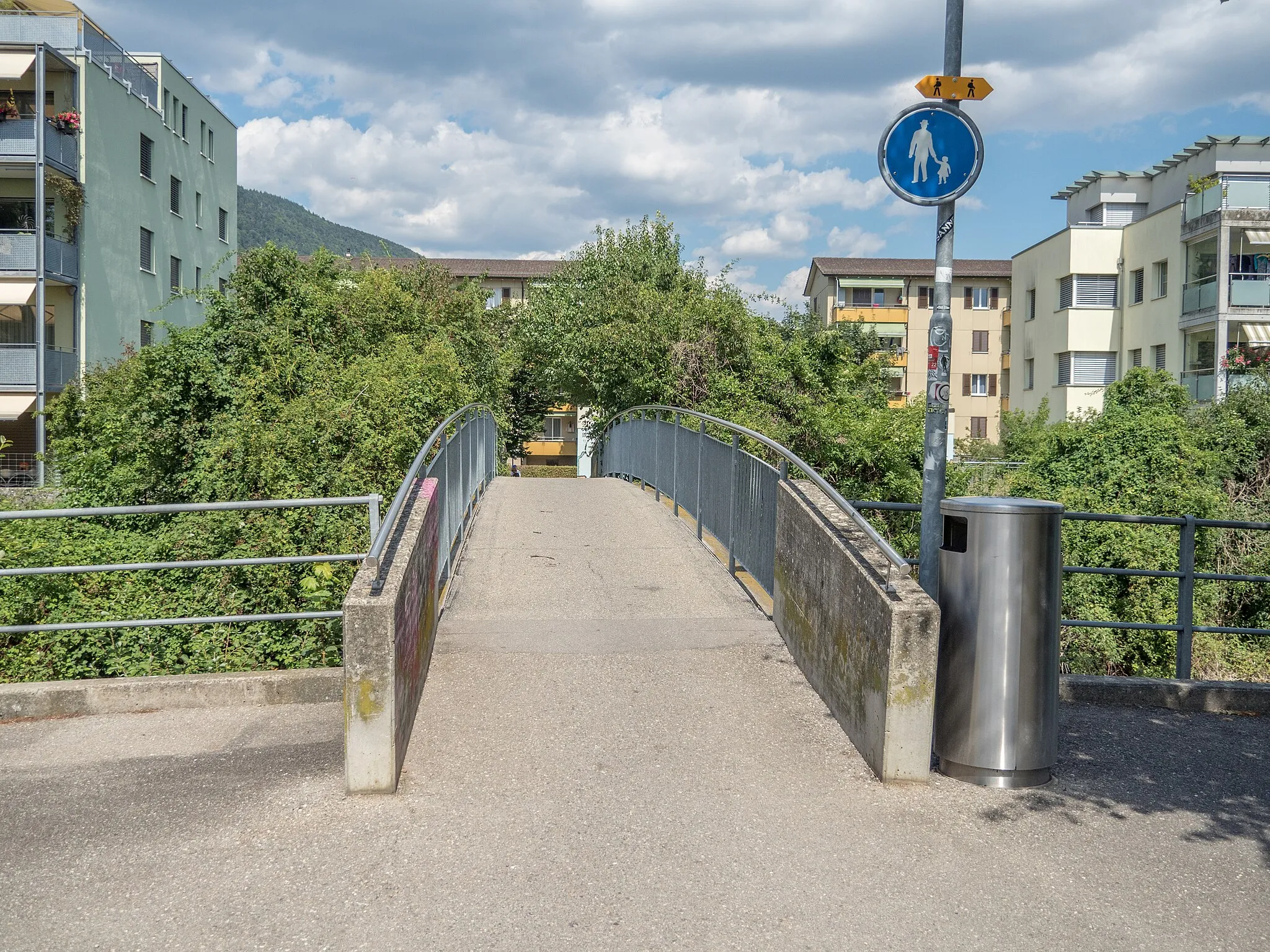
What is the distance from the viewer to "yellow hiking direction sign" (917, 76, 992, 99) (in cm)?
555

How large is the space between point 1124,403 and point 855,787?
1985 centimetres

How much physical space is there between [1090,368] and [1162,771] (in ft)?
140

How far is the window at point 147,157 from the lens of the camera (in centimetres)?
3953

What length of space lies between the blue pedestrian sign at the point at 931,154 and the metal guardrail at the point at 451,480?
3.04 metres

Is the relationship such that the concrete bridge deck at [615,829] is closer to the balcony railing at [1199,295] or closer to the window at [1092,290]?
the balcony railing at [1199,295]

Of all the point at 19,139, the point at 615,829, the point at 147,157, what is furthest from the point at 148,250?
the point at 615,829

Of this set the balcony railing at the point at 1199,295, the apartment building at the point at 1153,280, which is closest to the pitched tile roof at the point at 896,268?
the apartment building at the point at 1153,280

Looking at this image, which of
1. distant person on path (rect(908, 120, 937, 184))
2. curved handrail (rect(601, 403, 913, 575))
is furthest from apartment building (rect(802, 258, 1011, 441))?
distant person on path (rect(908, 120, 937, 184))

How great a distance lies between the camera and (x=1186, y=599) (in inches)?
264

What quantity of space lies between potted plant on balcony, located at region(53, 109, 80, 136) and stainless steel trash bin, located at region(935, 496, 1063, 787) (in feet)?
114

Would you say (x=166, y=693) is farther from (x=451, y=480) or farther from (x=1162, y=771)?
(x=1162, y=771)

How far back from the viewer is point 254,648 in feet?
34.9

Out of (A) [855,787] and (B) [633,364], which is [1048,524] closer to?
(A) [855,787]

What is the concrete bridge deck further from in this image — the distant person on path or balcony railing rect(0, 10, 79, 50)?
balcony railing rect(0, 10, 79, 50)
